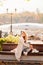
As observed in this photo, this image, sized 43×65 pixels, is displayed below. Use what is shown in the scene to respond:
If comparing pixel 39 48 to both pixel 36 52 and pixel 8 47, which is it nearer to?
pixel 36 52

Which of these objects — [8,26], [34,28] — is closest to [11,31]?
[8,26]

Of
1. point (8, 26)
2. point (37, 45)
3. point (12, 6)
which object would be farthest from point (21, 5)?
point (37, 45)

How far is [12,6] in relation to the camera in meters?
5.11

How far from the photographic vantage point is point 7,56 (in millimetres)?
4000

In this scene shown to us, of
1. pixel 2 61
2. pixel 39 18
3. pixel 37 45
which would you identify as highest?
pixel 39 18

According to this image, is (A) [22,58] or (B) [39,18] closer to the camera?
(A) [22,58]

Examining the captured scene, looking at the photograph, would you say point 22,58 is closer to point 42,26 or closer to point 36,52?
point 36,52

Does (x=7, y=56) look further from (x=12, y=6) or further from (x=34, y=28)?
(x=12, y=6)

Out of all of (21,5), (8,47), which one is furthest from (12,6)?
(8,47)

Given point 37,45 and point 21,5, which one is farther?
point 21,5

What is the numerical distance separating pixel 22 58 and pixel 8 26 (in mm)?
1323

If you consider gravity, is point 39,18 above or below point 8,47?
above

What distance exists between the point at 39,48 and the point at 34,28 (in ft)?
3.14

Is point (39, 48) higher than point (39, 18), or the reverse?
point (39, 18)
